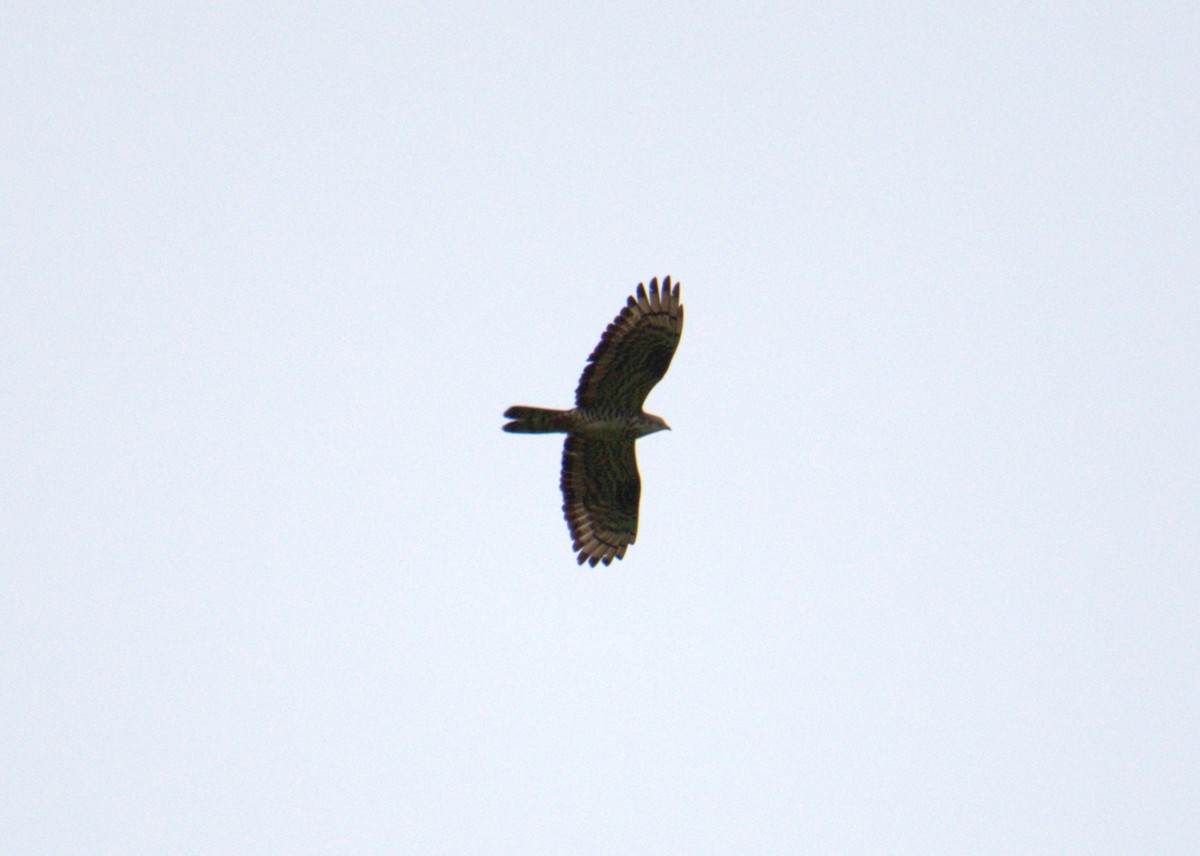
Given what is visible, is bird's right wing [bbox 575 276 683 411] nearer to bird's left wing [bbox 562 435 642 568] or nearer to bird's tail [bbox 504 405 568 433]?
bird's tail [bbox 504 405 568 433]

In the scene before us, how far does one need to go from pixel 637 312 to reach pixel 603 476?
2428 mm

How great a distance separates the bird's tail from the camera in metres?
16.4

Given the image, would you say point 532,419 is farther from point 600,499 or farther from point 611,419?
point 600,499

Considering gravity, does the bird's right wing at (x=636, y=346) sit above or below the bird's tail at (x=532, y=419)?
above

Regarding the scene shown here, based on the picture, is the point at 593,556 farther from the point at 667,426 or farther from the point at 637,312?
the point at 637,312

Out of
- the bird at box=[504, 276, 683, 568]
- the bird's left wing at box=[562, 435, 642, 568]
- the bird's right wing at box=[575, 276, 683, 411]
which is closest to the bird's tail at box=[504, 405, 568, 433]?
the bird at box=[504, 276, 683, 568]

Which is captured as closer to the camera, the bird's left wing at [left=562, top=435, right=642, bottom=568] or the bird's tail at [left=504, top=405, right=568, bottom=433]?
the bird's tail at [left=504, top=405, right=568, bottom=433]

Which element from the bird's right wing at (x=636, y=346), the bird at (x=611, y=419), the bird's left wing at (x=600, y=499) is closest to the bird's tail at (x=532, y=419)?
the bird at (x=611, y=419)

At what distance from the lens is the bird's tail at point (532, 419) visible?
1639cm

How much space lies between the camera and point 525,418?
16.4m

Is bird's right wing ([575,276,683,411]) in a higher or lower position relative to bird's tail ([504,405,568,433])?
higher

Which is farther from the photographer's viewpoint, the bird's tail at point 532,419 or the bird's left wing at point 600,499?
the bird's left wing at point 600,499

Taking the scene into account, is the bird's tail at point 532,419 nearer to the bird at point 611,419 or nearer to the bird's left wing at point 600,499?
the bird at point 611,419

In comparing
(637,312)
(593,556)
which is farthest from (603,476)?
(637,312)
